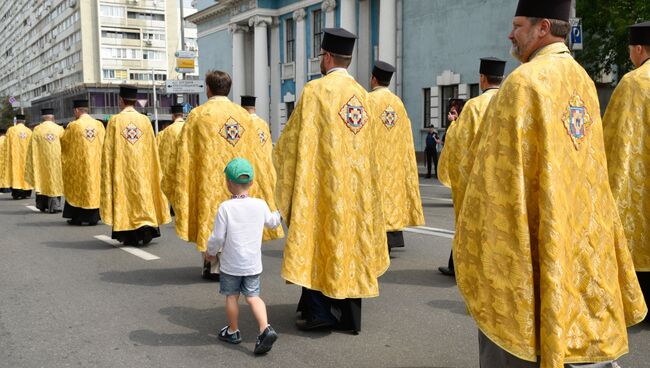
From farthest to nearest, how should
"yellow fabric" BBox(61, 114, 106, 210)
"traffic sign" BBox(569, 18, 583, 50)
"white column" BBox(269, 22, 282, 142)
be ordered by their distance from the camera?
"white column" BBox(269, 22, 282, 142), "traffic sign" BBox(569, 18, 583, 50), "yellow fabric" BBox(61, 114, 106, 210)

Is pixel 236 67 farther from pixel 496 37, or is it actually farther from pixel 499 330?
pixel 499 330

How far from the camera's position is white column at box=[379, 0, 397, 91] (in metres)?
28.5

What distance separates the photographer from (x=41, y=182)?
45.2 ft

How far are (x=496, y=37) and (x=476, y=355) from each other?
20.7 m

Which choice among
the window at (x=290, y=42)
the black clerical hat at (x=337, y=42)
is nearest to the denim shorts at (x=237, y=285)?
the black clerical hat at (x=337, y=42)

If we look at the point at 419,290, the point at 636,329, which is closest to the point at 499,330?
the point at 636,329

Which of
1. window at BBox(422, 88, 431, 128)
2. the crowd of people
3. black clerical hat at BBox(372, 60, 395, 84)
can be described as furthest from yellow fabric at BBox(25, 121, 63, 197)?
window at BBox(422, 88, 431, 128)

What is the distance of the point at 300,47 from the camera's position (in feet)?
119

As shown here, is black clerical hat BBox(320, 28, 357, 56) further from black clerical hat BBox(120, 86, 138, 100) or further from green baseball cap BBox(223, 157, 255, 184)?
black clerical hat BBox(120, 86, 138, 100)

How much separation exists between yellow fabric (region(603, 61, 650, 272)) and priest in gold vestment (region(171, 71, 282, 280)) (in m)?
3.51

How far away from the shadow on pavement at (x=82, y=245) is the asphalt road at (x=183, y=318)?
400 millimetres

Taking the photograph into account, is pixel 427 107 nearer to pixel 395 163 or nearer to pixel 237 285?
pixel 395 163

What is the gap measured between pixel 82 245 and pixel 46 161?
16.2 ft

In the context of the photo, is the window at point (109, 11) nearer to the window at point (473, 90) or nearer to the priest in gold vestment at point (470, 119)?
the window at point (473, 90)
